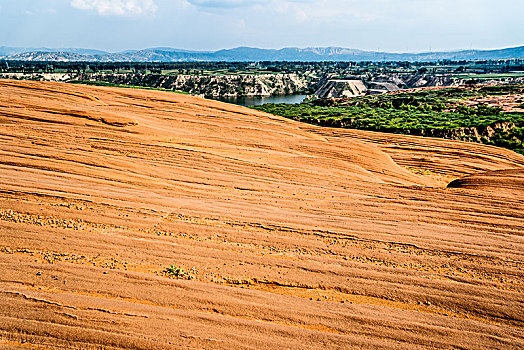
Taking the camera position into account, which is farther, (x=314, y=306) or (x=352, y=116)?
(x=352, y=116)

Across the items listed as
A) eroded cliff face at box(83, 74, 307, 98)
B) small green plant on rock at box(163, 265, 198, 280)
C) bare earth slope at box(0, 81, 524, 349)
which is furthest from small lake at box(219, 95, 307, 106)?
small green plant on rock at box(163, 265, 198, 280)

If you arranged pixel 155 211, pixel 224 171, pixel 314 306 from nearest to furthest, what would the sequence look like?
pixel 314 306 → pixel 155 211 → pixel 224 171

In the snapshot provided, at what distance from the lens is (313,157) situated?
20.0 m

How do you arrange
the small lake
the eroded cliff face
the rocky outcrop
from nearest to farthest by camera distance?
1. the small lake
2. the rocky outcrop
3. the eroded cliff face

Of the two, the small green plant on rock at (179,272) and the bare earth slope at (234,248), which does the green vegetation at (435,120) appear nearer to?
the bare earth slope at (234,248)

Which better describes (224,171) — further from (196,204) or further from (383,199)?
(383,199)

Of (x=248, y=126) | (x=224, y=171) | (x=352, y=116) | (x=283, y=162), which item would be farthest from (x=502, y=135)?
(x=224, y=171)

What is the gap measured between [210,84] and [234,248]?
11885cm

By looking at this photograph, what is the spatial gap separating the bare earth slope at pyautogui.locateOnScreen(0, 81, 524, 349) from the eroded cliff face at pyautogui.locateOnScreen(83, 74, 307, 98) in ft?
340

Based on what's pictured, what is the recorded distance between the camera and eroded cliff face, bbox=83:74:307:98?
397ft

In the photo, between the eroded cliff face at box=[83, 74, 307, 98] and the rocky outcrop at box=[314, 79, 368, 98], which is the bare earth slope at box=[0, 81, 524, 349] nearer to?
the rocky outcrop at box=[314, 79, 368, 98]

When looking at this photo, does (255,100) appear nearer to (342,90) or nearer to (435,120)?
(342,90)

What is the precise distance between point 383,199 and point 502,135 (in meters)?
29.6

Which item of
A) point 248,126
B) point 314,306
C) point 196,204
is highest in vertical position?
point 248,126
